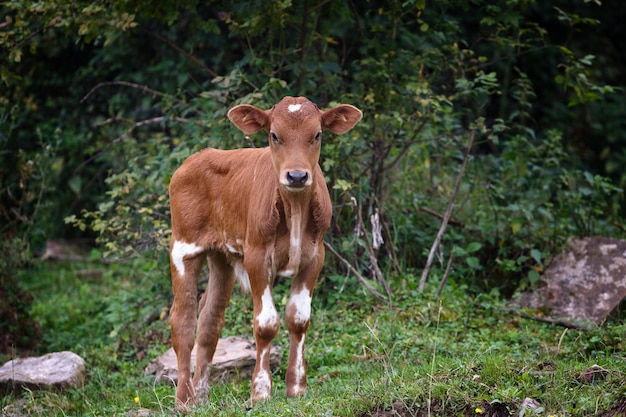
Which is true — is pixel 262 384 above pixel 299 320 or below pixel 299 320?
below

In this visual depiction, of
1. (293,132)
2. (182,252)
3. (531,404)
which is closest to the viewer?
(531,404)

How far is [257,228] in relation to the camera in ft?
19.6

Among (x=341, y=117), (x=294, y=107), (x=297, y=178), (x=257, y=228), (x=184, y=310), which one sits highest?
(x=294, y=107)

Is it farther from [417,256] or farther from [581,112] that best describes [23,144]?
[581,112]

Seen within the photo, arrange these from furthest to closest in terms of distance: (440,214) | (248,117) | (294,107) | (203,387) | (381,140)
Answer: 1. (440,214)
2. (381,140)
3. (203,387)
4. (248,117)
5. (294,107)

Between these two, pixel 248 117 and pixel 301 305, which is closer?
pixel 301 305

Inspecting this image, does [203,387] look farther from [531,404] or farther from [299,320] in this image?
[531,404]

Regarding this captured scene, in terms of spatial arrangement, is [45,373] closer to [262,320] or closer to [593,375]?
[262,320]

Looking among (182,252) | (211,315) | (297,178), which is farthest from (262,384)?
(297,178)

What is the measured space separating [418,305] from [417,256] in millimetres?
1207

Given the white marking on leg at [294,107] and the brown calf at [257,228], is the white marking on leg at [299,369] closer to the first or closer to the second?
the brown calf at [257,228]

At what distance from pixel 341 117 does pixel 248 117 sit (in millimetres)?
696

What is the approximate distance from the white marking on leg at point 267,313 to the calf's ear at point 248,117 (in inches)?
47.5

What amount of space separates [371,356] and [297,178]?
226 centimetres
